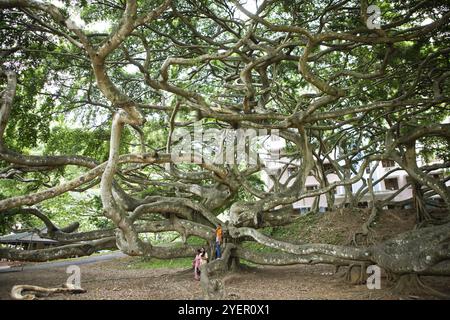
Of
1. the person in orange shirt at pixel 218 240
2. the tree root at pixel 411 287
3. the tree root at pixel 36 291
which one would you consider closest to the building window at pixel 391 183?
the person in orange shirt at pixel 218 240

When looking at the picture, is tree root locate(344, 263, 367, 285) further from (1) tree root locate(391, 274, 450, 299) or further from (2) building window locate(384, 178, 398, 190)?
(2) building window locate(384, 178, 398, 190)

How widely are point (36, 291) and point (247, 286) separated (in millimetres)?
4419

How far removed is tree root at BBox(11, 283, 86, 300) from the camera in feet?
20.3

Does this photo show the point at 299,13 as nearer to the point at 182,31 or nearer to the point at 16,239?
the point at 182,31

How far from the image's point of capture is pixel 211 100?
398 inches

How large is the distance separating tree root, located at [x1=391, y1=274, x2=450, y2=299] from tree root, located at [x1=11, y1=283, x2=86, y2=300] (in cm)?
649

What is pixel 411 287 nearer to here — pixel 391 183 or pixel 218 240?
pixel 218 240

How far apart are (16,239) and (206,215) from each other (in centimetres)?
1119

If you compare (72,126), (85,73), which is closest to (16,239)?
(72,126)

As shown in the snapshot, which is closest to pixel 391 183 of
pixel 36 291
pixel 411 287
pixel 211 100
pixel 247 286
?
pixel 211 100

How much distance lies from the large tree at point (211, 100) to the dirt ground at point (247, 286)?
24.5 inches

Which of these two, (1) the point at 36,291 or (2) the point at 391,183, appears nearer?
(1) the point at 36,291

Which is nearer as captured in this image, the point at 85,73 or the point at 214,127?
the point at 85,73
